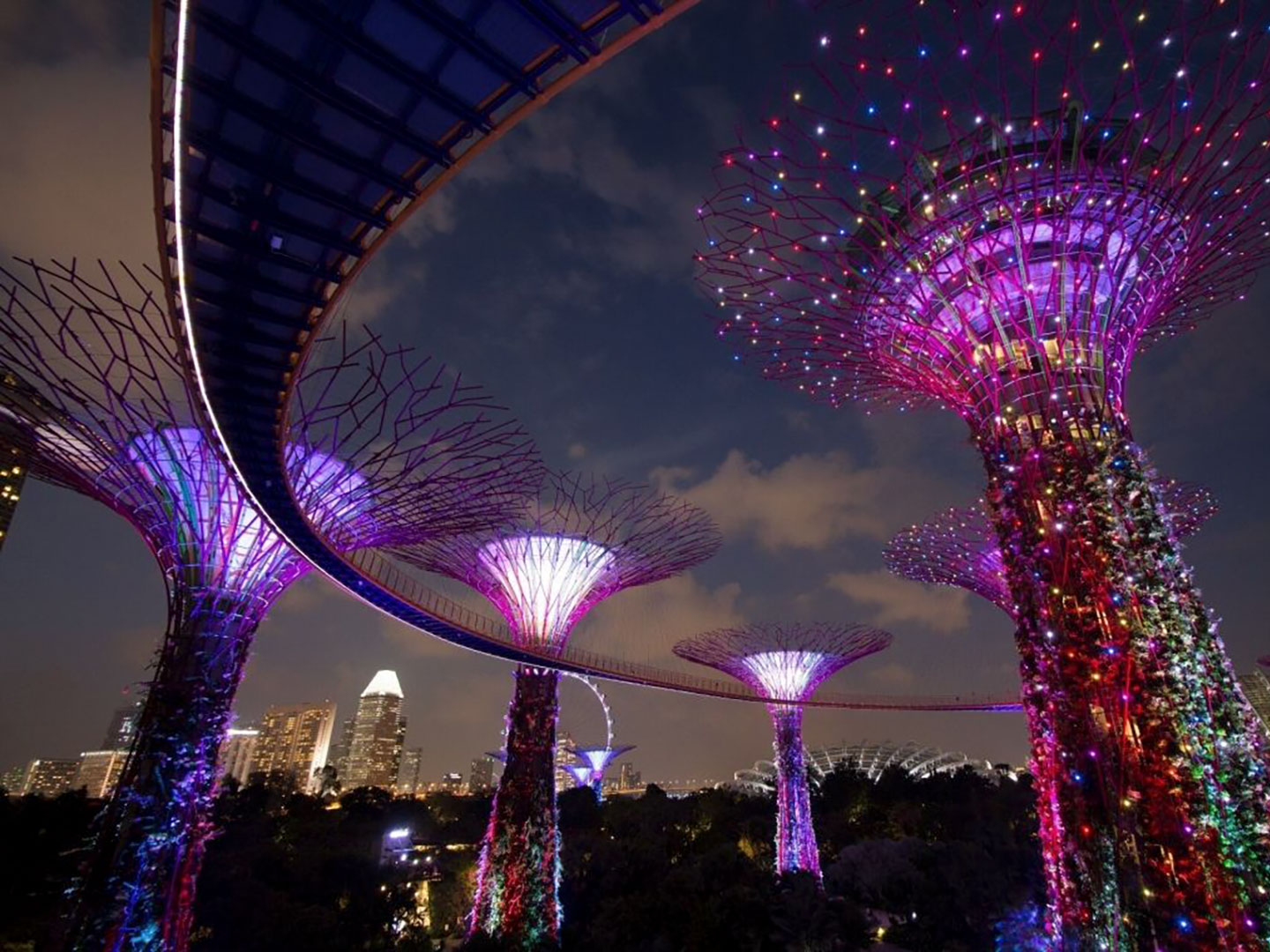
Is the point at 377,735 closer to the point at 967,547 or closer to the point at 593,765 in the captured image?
the point at 593,765

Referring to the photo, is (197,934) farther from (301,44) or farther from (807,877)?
(301,44)

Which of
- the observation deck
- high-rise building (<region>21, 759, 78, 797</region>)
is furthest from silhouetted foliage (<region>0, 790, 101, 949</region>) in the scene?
high-rise building (<region>21, 759, 78, 797</region>)

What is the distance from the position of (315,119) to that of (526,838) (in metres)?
14.5

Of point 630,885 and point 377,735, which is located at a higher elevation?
point 377,735

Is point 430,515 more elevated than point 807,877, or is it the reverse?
point 430,515

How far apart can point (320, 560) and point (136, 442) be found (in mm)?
3503

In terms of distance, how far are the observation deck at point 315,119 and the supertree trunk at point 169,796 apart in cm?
641

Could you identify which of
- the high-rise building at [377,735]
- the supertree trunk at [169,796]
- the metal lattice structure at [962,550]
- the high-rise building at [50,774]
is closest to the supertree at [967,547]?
the metal lattice structure at [962,550]

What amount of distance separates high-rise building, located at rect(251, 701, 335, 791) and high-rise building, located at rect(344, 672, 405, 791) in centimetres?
1148

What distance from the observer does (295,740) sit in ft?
436

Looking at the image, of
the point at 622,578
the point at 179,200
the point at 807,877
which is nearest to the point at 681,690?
the point at 622,578

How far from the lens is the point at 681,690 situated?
1741 centimetres

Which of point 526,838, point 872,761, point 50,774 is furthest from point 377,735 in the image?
point 526,838

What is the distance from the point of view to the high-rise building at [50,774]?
14262cm
